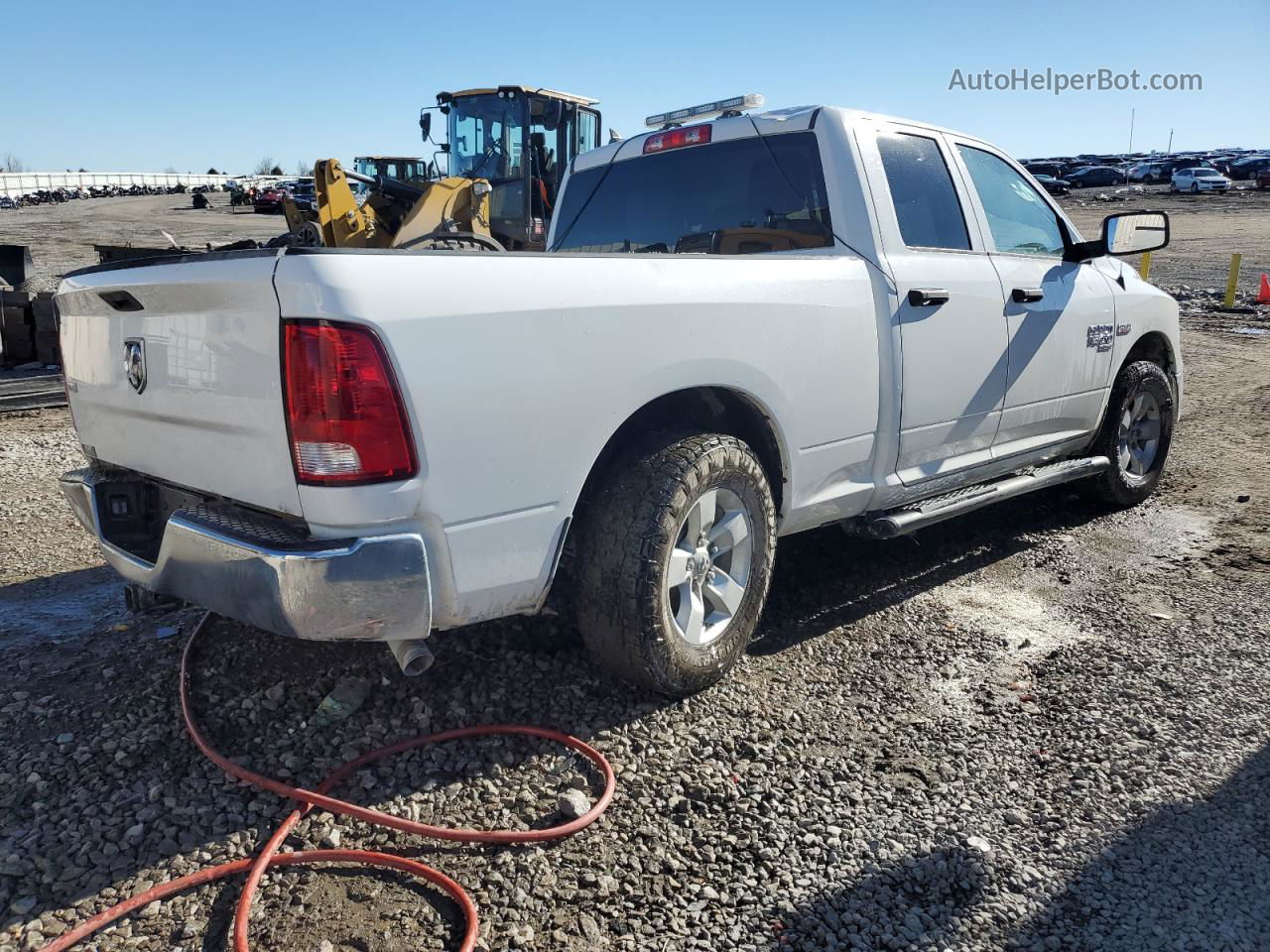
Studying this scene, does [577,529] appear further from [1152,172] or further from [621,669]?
[1152,172]

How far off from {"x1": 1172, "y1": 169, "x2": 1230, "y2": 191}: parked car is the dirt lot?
53.3 metres

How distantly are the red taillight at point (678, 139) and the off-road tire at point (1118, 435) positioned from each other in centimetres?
274

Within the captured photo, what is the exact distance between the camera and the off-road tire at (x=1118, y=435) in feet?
17.3

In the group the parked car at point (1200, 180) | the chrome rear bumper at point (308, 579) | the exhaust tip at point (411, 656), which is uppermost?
the parked car at point (1200, 180)

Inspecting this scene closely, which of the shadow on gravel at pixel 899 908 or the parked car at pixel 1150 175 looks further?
the parked car at pixel 1150 175

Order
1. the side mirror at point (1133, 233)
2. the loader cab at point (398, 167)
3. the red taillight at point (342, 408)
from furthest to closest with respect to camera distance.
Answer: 1. the loader cab at point (398, 167)
2. the side mirror at point (1133, 233)
3. the red taillight at point (342, 408)

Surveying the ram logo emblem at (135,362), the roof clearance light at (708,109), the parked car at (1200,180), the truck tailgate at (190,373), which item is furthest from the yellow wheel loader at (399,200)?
the parked car at (1200,180)

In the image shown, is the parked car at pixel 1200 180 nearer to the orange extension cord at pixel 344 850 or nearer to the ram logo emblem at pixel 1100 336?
the ram logo emblem at pixel 1100 336

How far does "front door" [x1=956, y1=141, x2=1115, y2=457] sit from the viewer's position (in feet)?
14.4

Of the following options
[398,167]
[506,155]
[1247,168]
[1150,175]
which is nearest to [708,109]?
[506,155]

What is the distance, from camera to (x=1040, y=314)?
4.50 metres

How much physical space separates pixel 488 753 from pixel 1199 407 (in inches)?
315

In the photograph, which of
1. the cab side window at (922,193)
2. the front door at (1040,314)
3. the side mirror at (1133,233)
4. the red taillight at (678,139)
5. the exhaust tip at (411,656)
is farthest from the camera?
the side mirror at (1133,233)

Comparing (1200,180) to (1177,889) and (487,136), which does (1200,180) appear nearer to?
(487,136)
